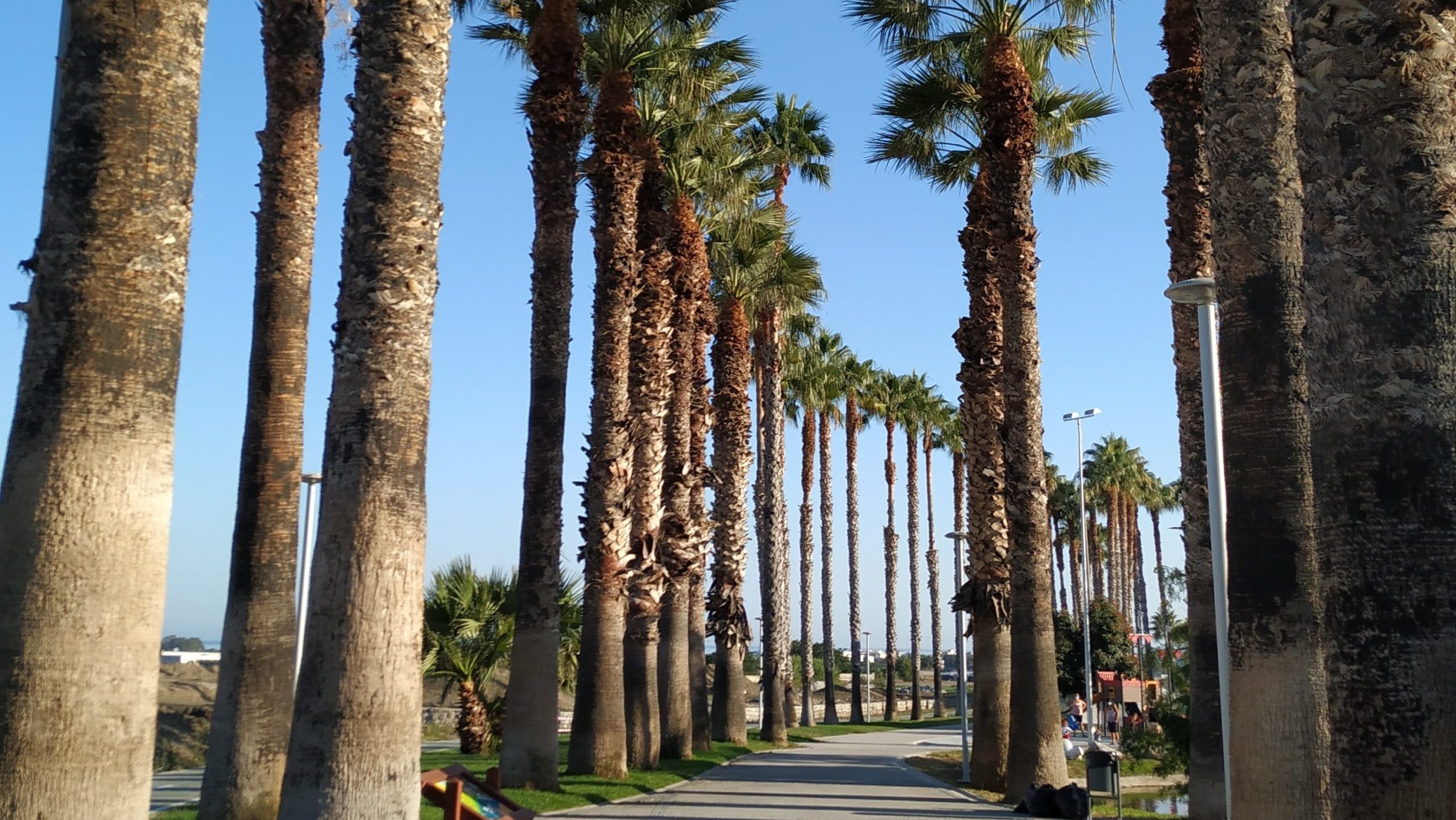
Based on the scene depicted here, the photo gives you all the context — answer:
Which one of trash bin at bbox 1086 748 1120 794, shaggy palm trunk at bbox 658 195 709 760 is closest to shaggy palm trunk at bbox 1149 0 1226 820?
trash bin at bbox 1086 748 1120 794

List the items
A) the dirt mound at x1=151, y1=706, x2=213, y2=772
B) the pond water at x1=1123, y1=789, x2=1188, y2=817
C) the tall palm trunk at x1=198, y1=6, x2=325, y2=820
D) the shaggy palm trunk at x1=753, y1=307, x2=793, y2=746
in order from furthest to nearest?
the shaggy palm trunk at x1=753, y1=307, x2=793, y2=746 < the dirt mound at x1=151, y1=706, x2=213, y2=772 < the pond water at x1=1123, y1=789, x2=1188, y2=817 < the tall palm trunk at x1=198, y1=6, x2=325, y2=820

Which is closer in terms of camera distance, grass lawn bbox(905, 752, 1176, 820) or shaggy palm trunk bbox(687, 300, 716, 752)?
grass lawn bbox(905, 752, 1176, 820)

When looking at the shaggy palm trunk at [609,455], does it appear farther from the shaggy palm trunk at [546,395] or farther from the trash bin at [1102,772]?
the trash bin at [1102,772]

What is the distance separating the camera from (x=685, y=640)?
25922 millimetres

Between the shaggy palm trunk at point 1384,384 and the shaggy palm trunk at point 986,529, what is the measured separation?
15294 millimetres

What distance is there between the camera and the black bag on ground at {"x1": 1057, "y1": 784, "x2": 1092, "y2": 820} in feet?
53.1

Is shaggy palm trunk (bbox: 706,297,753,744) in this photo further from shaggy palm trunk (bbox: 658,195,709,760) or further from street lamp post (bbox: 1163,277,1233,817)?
street lamp post (bbox: 1163,277,1233,817)

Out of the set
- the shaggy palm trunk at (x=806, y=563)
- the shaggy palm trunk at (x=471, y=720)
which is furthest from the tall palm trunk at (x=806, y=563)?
the shaggy palm trunk at (x=471, y=720)

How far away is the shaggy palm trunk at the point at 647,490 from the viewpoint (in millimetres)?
22062

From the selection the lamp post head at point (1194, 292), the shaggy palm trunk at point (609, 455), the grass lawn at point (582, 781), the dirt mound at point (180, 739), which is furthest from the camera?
the dirt mound at point (180, 739)

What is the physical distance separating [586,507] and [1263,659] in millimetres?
14011

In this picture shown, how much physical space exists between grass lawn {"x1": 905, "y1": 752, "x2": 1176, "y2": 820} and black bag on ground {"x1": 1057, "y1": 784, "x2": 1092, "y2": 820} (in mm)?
1351

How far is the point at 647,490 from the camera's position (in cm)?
2198

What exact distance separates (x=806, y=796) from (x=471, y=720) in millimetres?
8138
